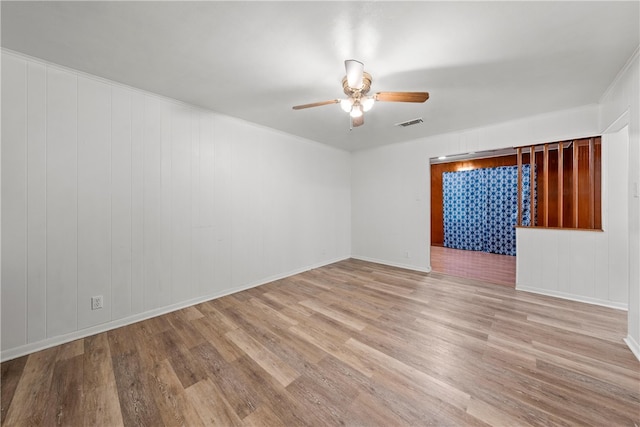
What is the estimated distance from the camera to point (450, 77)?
87.8 inches

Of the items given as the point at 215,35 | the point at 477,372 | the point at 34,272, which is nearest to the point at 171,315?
the point at 34,272

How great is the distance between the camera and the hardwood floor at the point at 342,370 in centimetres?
136

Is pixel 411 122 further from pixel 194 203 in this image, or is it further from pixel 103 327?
pixel 103 327

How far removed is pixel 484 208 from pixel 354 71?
5.87 metres

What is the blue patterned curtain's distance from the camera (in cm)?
546

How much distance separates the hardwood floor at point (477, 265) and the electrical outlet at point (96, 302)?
4818 mm

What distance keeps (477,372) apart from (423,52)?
2515 mm

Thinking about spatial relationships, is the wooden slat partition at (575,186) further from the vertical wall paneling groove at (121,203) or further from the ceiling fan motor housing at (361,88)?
the vertical wall paneling groove at (121,203)

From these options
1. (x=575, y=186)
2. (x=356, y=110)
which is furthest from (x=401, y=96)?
(x=575, y=186)

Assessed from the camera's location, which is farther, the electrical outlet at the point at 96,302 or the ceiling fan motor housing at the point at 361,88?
the electrical outlet at the point at 96,302

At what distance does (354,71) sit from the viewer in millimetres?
1688

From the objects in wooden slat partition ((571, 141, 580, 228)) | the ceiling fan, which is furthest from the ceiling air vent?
wooden slat partition ((571, 141, 580, 228))

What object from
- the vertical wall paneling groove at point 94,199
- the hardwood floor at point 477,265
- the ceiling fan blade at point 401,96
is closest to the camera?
the ceiling fan blade at point 401,96

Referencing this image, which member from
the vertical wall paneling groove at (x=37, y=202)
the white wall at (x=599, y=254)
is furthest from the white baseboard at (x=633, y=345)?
the vertical wall paneling groove at (x=37, y=202)
